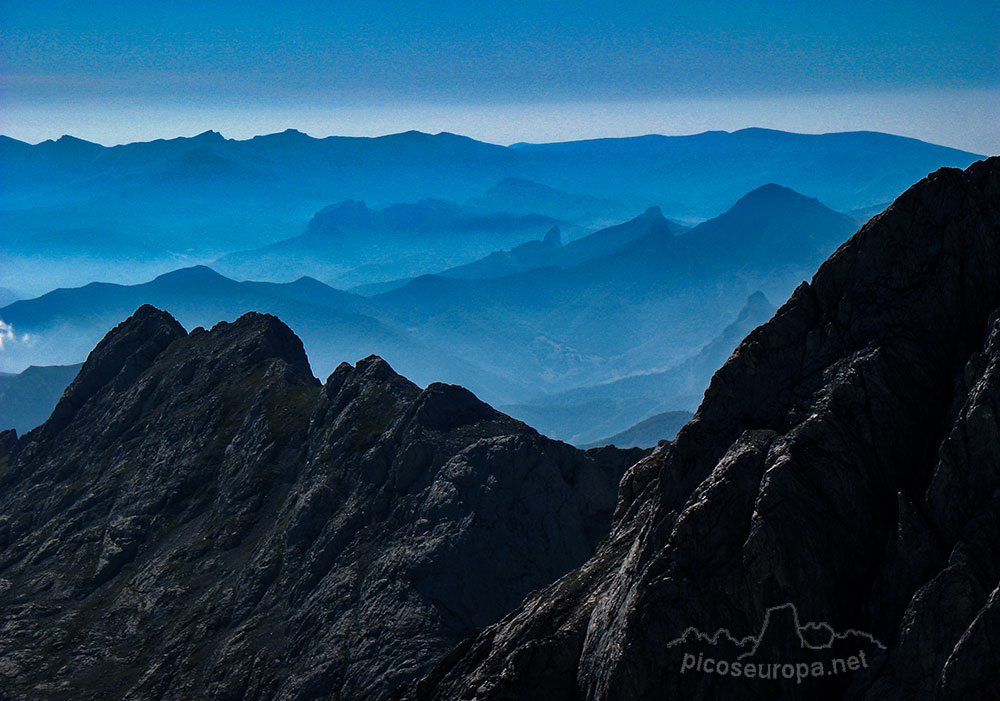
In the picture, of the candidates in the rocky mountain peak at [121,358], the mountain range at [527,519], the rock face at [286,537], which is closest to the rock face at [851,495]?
the mountain range at [527,519]

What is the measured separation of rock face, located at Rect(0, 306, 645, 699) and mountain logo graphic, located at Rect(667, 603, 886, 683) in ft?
166

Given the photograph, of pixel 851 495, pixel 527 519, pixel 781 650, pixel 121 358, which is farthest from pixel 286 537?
pixel 121 358

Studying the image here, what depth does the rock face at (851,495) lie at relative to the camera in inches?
1211

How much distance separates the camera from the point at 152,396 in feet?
489

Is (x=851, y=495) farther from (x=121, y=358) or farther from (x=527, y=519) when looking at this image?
(x=121, y=358)

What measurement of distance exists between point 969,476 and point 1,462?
173m

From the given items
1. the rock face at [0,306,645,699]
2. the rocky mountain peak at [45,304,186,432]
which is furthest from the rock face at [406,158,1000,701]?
the rocky mountain peak at [45,304,186,432]

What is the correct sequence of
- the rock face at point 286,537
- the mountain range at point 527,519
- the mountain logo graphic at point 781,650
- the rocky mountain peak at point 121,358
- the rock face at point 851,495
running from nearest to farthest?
the rock face at point 851,495, the mountain logo graphic at point 781,650, the mountain range at point 527,519, the rock face at point 286,537, the rocky mountain peak at point 121,358

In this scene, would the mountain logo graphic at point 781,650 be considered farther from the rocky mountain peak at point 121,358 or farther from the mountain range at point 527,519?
the rocky mountain peak at point 121,358

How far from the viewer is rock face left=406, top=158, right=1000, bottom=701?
3075 centimetres

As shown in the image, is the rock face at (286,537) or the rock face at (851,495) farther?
the rock face at (286,537)

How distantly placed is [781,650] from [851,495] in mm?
6227

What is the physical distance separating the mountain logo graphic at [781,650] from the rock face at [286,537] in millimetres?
50502

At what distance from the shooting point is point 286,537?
103 m
